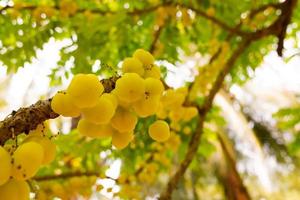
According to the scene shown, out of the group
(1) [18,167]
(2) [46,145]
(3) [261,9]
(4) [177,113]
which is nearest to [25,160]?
(1) [18,167]

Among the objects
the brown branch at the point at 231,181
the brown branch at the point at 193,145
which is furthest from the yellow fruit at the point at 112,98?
the brown branch at the point at 231,181

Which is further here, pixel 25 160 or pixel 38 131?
pixel 38 131

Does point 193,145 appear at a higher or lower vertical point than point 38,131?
higher

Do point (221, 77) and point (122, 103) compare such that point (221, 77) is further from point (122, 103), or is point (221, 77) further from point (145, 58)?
point (122, 103)

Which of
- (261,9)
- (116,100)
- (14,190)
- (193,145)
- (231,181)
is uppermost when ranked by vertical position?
(231,181)

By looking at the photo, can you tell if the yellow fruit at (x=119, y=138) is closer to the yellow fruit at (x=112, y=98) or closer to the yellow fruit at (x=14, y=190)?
the yellow fruit at (x=112, y=98)

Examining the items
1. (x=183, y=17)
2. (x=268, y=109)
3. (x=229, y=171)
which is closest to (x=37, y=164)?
(x=183, y=17)

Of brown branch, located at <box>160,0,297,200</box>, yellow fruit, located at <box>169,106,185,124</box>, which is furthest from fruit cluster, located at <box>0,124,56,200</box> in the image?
brown branch, located at <box>160,0,297,200</box>
